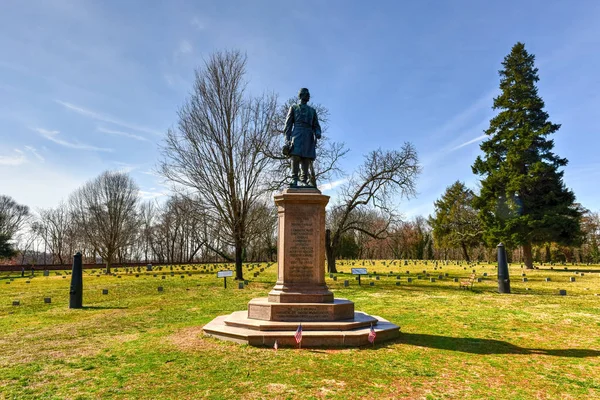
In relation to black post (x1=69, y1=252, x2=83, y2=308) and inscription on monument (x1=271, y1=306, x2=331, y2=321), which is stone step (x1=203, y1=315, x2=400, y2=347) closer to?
inscription on monument (x1=271, y1=306, x2=331, y2=321)

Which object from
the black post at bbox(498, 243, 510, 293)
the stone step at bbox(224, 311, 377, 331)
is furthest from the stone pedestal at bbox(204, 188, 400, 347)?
the black post at bbox(498, 243, 510, 293)

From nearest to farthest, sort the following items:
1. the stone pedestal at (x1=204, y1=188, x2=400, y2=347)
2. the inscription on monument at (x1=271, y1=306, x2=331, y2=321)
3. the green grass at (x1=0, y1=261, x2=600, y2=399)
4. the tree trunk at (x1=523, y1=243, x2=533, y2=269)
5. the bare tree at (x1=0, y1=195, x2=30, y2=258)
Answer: the green grass at (x1=0, y1=261, x2=600, y2=399), the stone pedestal at (x1=204, y1=188, x2=400, y2=347), the inscription on monument at (x1=271, y1=306, x2=331, y2=321), the tree trunk at (x1=523, y1=243, x2=533, y2=269), the bare tree at (x1=0, y1=195, x2=30, y2=258)

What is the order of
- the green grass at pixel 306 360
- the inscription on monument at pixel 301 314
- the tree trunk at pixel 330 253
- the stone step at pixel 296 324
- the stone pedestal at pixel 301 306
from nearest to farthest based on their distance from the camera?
the green grass at pixel 306 360, the stone pedestal at pixel 301 306, the stone step at pixel 296 324, the inscription on monument at pixel 301 314, the tree trunk at pixel 330 253

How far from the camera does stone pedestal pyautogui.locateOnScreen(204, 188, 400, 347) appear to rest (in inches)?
267

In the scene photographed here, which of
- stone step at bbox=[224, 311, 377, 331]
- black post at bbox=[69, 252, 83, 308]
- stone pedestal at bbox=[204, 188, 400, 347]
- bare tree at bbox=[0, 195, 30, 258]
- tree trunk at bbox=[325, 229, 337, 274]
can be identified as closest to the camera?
stone pedestal at bbox=[204, 188, 400, 347]

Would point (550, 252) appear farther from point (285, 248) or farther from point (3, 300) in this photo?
point (3, 300)

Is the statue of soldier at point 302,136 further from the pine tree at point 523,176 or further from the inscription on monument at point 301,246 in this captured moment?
the pine tree at point 523,176

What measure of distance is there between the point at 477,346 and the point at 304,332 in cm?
323

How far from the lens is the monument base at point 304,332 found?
263 inches

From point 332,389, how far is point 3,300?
15544 mm

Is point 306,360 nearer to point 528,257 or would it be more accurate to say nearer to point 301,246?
point 301,246

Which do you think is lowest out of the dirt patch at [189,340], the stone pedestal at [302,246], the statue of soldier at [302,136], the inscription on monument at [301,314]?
the dirt patch at [189,340]

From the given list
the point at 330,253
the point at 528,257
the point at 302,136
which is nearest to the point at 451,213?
the point at 528,257

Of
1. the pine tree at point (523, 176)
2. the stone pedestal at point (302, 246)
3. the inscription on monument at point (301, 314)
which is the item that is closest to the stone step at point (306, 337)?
the inscription on monument at point (301, 314)
